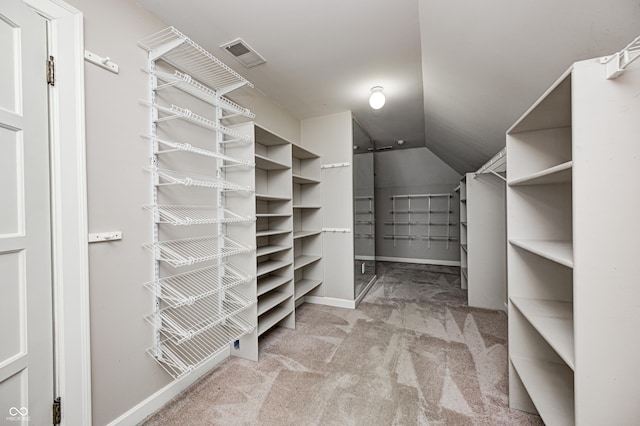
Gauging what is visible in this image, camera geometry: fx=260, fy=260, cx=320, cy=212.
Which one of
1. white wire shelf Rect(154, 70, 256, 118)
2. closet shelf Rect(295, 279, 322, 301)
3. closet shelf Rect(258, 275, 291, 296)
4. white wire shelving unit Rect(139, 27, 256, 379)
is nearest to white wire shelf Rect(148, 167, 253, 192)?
white wire shelving unit Rect(139, 27, 256, 379)

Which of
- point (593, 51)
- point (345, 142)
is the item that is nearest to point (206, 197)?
point (345, 142)

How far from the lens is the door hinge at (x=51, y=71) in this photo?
3.96 feet

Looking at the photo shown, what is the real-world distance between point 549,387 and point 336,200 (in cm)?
252

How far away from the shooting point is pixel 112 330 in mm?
1436

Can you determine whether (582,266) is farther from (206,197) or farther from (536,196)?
(206,197)

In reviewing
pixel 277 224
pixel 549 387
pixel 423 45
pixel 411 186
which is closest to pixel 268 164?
pixel 277 224

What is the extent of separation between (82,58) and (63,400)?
1.67m

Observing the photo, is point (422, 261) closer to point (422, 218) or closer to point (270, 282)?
point (422, 218)

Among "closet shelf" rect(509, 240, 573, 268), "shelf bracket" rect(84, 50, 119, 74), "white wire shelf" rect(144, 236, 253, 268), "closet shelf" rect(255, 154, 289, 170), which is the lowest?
"white wire shelf" rect(144, 236, 253, 268)

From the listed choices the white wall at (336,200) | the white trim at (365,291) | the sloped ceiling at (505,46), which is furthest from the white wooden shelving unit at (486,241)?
the white wall at (336,200)

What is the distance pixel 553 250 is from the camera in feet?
4.03

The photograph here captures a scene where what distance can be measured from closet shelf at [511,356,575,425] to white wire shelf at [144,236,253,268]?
6.33 feet

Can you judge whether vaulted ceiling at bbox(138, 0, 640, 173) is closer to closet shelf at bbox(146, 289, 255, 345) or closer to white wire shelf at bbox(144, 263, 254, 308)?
white wire shelf at bbox(144, 263, 254, 308)

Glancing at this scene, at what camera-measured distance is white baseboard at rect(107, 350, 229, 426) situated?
149 centimetres
